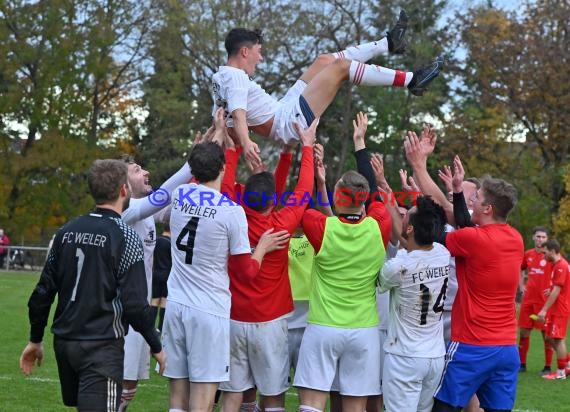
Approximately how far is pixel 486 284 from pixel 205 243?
7.39 feet

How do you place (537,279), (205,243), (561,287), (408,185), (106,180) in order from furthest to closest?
(537,279)
(561,287)
(408,185)
(205,243)
(106,180)

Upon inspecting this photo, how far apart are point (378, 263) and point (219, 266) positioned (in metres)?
1.30

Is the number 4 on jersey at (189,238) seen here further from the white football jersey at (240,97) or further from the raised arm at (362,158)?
the raised arm at (362,158)

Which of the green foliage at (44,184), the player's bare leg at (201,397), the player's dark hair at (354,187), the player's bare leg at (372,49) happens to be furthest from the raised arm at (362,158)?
the green foliage at (44,184)

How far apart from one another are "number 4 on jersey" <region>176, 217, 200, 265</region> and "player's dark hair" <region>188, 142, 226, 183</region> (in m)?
0.33

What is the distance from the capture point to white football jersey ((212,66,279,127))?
6.98 meters

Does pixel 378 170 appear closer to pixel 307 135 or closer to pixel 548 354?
pixel 307 135

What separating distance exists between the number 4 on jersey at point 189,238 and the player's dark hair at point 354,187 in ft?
3.98

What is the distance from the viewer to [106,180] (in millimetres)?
5199

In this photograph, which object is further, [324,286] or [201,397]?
[324,286]

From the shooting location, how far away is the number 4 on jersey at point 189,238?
5.88m

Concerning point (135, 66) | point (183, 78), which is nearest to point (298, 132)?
point (183, 78)

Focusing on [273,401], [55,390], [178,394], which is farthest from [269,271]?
[55,390]

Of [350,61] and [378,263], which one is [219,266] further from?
[350,61]
